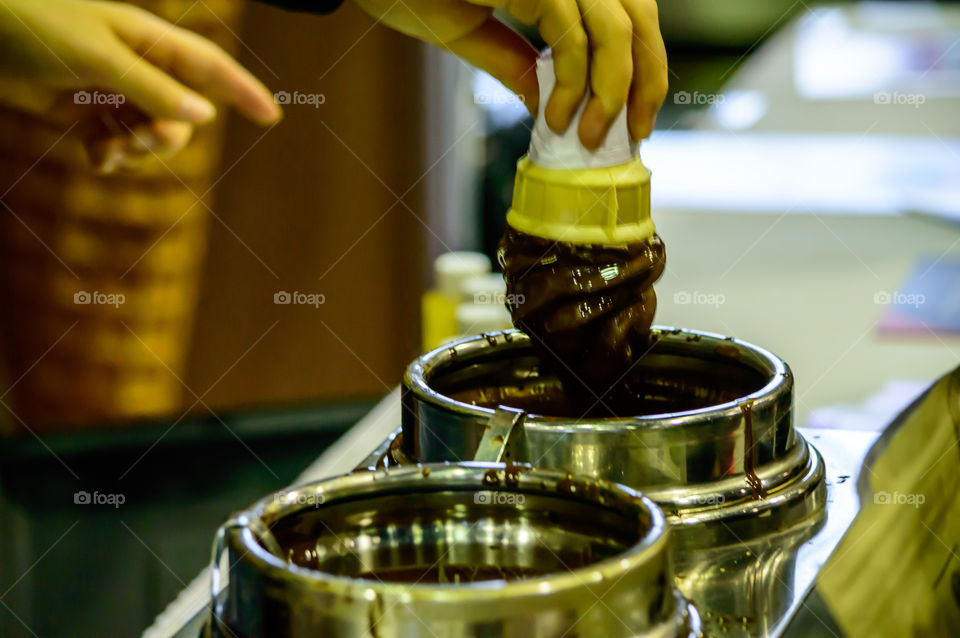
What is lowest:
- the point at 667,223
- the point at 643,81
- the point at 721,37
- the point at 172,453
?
the point at 172,453

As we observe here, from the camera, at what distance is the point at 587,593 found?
0.68 metres

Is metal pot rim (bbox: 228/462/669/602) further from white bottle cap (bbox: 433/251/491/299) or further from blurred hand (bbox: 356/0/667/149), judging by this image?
white bottle cap (bbox: 433/251/491/299)

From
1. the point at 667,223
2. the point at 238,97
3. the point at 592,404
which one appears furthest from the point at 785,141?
the point at 592,404

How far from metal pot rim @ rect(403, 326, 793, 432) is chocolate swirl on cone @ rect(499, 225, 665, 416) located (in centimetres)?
8

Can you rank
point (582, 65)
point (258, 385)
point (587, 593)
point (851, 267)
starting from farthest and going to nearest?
1. point (851, 267)
2. point (258, 385)
3. point (582, 65)
4. point (587, 593)

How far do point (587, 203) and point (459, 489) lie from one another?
0.34m

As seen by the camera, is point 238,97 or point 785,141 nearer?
point 238,97

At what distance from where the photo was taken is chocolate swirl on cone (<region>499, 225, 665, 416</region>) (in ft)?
3.50

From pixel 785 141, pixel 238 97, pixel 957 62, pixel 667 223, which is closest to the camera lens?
pixel 238 97

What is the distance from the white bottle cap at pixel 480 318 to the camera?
2.33 m

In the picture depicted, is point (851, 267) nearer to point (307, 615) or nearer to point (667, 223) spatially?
point (667, 223)

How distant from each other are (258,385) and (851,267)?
294 cm

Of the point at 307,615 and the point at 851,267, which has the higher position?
the point at 307,615

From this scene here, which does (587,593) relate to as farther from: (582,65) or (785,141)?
(785,141)
